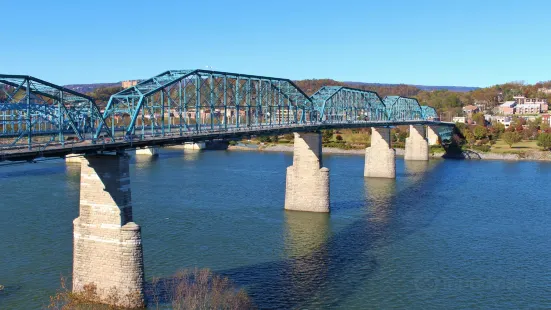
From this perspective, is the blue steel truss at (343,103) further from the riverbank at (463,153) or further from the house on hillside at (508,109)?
the house on hillside at (508,109)

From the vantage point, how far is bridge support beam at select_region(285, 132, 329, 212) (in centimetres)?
3469

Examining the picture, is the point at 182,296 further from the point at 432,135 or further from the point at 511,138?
the point at 432,135

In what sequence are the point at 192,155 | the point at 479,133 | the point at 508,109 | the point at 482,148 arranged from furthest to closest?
the point at 508,109 < the point at 479,133 < the point at 482,148 < the point at 192,155

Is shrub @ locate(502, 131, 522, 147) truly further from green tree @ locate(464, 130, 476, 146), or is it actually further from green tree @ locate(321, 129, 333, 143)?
green tree @ locate(321, 129, 333, 143)

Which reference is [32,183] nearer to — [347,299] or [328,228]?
[328,228]

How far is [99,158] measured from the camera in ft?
64.7

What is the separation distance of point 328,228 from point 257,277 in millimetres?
9844

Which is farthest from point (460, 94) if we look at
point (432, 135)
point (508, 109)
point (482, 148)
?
point (482, 148)

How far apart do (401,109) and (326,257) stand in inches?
2342

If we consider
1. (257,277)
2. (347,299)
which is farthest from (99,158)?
(347,299)

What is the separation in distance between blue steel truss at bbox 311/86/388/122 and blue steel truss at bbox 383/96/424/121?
2224 mm

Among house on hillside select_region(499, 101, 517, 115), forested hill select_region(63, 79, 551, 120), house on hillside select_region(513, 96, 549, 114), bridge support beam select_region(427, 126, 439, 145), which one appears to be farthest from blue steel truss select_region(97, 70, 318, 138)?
house on hillside select_region(513, 96, 549, 114)

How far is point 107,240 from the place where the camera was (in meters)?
18.9

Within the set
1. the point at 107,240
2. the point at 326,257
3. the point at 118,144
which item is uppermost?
the point at 118,144
